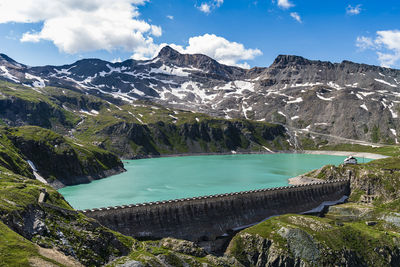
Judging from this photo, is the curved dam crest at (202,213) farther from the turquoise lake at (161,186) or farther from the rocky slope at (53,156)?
the rocky slope at (53,156)

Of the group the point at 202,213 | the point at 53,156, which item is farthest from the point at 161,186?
the point at 202,213

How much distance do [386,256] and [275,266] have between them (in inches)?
924

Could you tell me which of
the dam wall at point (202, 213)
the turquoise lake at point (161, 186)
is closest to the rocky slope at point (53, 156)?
the turquoise lake at point (161, 186)

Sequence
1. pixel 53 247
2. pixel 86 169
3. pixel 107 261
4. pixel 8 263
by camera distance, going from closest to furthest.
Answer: pixel 8 263 < pixel 53 247 < pixel 107 261 < pixel 86 169

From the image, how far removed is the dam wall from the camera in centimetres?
6028

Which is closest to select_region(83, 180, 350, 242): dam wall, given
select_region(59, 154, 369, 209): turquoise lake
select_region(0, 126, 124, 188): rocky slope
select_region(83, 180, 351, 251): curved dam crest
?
select_region(83, 180, 351, 251): curved dam crest

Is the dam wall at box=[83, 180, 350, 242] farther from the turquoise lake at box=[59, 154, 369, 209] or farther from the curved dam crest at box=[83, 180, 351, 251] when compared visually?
the turquoise lake at box=[59, 154, 369, 209]

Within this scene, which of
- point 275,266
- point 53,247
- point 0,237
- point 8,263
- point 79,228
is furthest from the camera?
point 275,266

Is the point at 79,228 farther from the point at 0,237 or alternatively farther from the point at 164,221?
the point at 164,221

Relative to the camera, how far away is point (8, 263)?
27188 millimetres

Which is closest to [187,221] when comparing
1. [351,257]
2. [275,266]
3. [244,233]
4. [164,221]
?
[164,221]

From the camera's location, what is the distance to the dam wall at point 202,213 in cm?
6028

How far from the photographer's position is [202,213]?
6944 centimetres

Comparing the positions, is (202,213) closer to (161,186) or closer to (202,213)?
(202,213)
